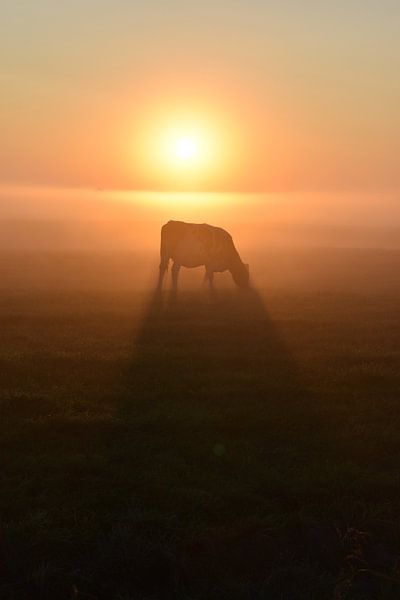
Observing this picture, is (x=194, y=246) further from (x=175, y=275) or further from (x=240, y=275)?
(x=240, y=275)

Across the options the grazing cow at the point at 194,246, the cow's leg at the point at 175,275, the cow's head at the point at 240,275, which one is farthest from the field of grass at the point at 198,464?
the cow's head at the point at 240,275

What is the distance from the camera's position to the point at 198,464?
8.77 metres

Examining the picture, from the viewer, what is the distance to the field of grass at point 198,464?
6438 mm

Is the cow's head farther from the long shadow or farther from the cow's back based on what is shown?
the long shadow

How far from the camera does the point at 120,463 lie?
8750 millimetres

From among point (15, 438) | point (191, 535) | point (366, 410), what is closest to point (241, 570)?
point (191, 535)

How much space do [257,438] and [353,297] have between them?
19000 mm

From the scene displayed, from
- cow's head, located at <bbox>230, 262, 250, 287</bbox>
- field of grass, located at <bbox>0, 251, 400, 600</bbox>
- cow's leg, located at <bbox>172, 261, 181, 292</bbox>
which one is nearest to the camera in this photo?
field of grass, located at <bbox>0, 251, 400, 600</bbox>

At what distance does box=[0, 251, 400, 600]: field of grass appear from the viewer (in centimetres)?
644

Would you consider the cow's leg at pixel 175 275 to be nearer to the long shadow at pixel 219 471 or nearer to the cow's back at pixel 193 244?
the cow's back at pixel 193 244

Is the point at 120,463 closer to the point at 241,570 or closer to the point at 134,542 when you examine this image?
the point at 134,542

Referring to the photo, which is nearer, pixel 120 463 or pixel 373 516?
pixel 373 516

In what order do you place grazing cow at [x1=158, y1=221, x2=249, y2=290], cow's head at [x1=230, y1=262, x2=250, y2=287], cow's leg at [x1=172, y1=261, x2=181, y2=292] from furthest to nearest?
1. cow's head at [x1=230, y1=262, x2=250, y2=287]
2. grazing cow at [x1=158, y1=221, x2=249, y2=290]
3. cow's leg at [x1=172, y1=261, x2=181, y2=292]

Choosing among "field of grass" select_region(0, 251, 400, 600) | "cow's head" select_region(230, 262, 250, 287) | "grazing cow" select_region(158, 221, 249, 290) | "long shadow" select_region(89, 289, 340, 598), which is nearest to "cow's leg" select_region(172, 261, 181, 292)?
"grazing cow" select_region(158, 221, 249, 290)
